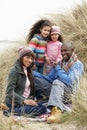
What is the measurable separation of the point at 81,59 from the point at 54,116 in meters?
2.40

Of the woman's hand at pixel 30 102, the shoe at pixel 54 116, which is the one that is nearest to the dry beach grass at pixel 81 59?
the shoe at pixel 54 116

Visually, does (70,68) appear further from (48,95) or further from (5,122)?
(5,122)

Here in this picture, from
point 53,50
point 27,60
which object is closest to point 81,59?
point 53,50

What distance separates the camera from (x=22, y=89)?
8.06 m

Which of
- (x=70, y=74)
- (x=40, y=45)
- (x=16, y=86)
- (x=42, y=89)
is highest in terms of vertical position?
(x=40, y=45)

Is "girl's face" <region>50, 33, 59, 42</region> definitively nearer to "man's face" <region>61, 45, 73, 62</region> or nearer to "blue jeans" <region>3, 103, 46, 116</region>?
"man's face" <region>61, 45, 73, 62</region>

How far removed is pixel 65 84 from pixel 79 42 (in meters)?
1.99

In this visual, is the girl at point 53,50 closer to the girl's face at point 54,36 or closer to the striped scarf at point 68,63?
the girl's face at point 54,36

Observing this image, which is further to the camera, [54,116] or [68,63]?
[68,63]

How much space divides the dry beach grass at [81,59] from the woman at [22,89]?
26cm

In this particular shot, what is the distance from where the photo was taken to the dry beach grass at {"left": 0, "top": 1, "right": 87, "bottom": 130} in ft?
23.1

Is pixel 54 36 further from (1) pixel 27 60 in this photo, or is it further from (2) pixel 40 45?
(1) pixel 27 60

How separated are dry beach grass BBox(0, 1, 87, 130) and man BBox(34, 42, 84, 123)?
13 cm

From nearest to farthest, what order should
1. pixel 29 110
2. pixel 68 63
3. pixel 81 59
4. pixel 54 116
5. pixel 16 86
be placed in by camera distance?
1. pixel 54 116
2. pixel 29 110
3. pixel 16 86
4. pixel 68 63
5. pixel 81 59
